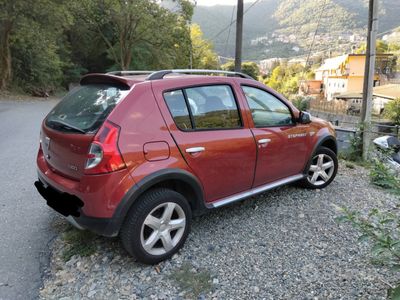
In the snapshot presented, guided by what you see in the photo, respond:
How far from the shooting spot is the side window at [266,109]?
3672 mm

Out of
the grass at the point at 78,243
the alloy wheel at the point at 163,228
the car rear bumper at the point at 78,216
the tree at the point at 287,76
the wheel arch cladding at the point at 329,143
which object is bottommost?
the grass at the point at 78,243

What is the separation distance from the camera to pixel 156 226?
9.46 feet

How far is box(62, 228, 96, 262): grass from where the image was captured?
10.3ft

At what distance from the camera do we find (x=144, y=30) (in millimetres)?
27656

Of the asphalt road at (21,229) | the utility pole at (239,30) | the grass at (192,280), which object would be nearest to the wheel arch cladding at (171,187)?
the grass at (192,280)

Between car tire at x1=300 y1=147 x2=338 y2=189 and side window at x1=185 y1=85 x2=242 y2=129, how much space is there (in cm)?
163

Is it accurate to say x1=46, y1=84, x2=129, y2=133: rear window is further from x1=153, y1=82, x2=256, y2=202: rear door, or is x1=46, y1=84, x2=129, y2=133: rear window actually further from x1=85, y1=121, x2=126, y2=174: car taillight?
x1=153, y1=82, x2=256, y2=202: rear door

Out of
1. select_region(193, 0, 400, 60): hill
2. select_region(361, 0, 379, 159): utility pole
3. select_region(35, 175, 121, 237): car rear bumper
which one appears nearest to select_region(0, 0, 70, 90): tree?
select_region(361, 0, 379, 159): utility pole

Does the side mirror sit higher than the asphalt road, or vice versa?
the side mirror

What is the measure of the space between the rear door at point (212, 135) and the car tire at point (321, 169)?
4.51 feet

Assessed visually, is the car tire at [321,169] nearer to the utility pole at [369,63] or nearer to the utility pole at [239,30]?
the utility pole at [369,63]

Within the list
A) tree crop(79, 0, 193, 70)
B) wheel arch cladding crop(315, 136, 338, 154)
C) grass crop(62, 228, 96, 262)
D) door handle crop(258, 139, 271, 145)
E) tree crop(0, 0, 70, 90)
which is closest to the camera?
grass crop(62, 228, 96, 262)

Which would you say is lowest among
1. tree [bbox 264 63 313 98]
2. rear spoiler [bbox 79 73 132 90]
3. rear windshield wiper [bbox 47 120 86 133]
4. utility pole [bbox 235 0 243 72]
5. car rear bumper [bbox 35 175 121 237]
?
car rear bumper [bbox 35 175 121 237]

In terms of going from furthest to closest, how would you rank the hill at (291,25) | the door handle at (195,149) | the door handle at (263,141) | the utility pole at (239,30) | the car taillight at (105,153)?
the hill at (291,25), the utility pole at (239,30), the door handle at (263,141), the door handle at (195,149), the car taillight at (105,153)
